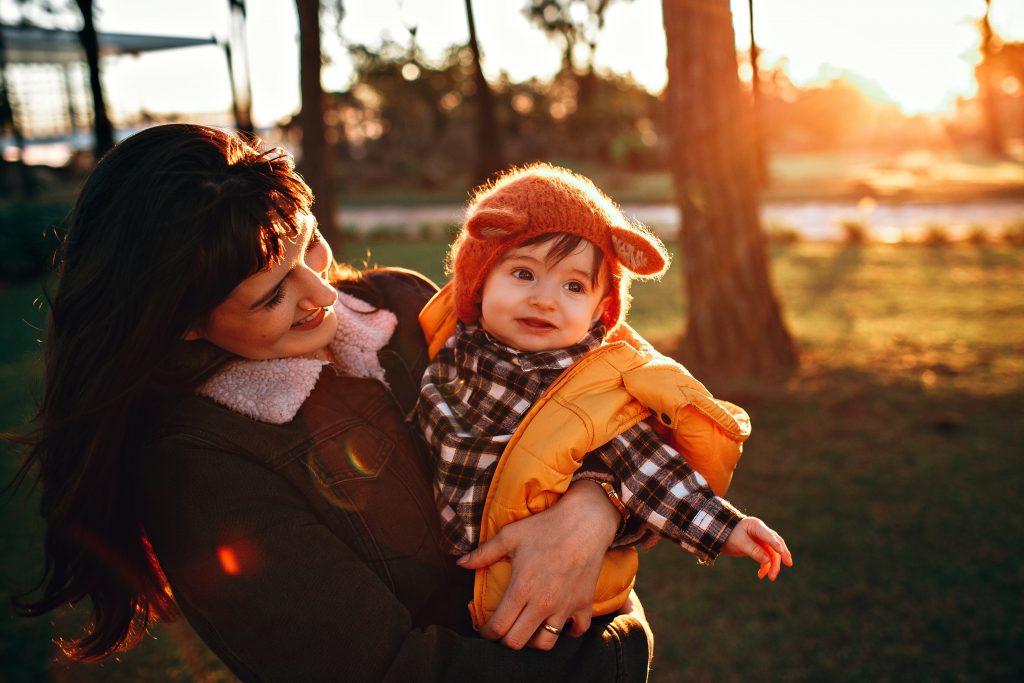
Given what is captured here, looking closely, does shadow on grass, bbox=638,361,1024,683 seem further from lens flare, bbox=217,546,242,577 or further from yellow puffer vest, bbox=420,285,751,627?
lens flare, bbox=217,546,242,577

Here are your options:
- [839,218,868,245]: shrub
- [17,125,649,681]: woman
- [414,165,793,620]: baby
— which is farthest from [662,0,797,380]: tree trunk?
[839,218,868,245]: shrub

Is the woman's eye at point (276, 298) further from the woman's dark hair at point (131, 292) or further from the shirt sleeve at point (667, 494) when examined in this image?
the shirt sleeve at point (667, 494)

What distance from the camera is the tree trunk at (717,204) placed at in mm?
5523

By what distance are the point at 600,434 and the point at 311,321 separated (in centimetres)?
65

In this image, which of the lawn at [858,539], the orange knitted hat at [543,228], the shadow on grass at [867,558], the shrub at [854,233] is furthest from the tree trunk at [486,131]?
the orange knitted hat at [543,228]

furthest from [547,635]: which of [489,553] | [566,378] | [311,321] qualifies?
[311,321]

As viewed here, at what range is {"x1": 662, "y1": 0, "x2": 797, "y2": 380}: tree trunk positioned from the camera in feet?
18.1

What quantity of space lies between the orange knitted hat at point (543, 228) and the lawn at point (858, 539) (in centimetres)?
41

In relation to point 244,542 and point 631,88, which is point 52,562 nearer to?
point 244,542

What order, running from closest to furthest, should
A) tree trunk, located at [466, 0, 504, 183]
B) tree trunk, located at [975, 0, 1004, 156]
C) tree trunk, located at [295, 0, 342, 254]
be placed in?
1. tree trunk, located at [295, 0, 342, 254]
2. tree trunk, located at [466, 0, 504, 183]
3. tree trunk, located at [975, 0, 1004, 156]

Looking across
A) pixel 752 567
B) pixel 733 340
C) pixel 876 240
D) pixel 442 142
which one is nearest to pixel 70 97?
pixel 442 142

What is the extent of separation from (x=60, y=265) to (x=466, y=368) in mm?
861

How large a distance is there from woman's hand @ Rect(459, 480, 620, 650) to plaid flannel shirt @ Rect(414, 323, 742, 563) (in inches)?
3.2

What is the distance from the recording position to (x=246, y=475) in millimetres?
1356
